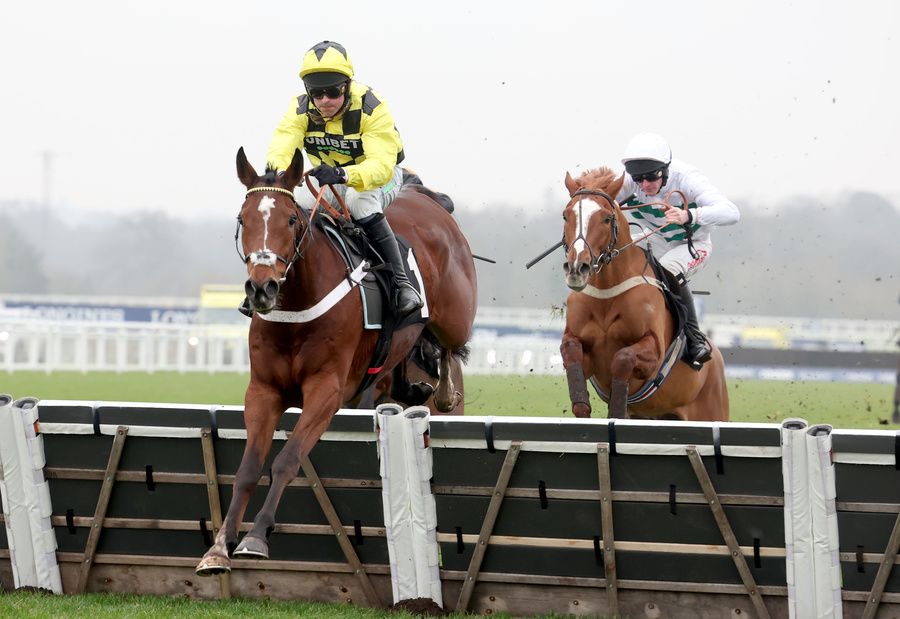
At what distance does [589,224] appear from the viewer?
718 cm

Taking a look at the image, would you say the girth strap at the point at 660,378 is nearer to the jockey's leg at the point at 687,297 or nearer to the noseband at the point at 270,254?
the jockey's leg at the point at 687,297

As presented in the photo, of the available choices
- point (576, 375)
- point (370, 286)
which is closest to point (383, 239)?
point (370, 286)

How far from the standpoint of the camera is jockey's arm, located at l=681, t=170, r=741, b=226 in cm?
796

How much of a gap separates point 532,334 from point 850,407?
1295 centimetres

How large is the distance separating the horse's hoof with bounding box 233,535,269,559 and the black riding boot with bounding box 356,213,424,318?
1709mm

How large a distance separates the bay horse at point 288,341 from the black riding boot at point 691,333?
2.08 meters

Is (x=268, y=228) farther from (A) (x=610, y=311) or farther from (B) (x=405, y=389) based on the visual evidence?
(A) (x=610, y=311)

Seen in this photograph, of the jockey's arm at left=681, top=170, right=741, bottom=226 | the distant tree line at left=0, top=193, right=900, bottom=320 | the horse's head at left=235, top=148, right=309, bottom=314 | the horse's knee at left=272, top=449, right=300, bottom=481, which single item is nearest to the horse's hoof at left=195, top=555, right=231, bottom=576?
the horse's knee at left=272, top=449, right=300, bottom=481

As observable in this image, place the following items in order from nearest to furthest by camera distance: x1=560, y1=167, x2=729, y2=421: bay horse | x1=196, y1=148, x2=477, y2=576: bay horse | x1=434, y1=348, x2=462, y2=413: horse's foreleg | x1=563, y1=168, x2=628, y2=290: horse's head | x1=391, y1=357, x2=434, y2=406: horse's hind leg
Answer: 1. x1=196, y1=148, x2=477, y2=576: bay horse
2. x1=563, y1=168, x2=628, y2=290: horse's head
3. x1=560, y1=167, x2=729, y2=421: bay horse
4. x1=391, y1=357, x2=434, y2=406: horse's hind leg
5. x1=434, y1=348, x2=462, y2=413: horse's foreleg

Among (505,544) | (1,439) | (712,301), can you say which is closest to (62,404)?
(1,439)

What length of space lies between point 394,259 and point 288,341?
952mm

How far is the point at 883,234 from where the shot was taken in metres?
29.9

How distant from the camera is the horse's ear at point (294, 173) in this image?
5.57m

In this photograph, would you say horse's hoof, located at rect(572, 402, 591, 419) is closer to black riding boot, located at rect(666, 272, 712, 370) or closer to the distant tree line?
black riding boot, located at rect(666, 272, 712, 370)
